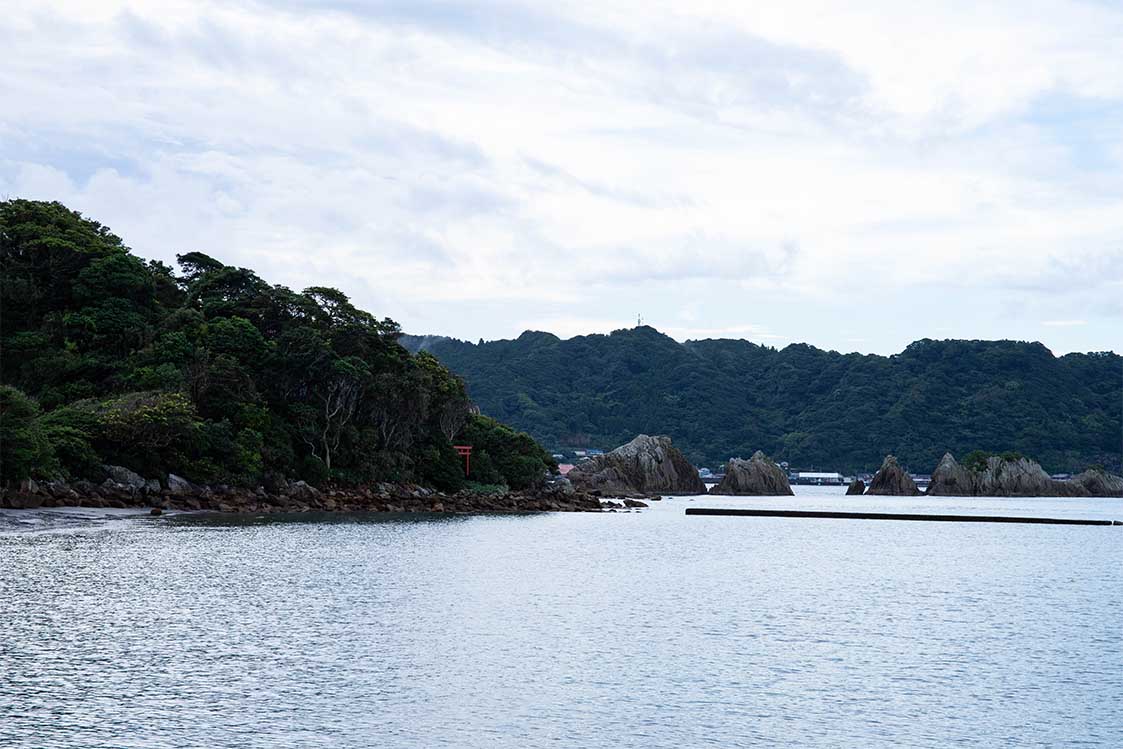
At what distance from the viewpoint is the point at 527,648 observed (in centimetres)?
3048

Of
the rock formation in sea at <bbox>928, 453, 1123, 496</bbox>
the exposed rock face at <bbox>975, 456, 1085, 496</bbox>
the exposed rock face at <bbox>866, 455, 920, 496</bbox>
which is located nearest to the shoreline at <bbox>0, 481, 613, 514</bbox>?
the exposed rock face at <bbox>866, 455, 920, 496</bbox>

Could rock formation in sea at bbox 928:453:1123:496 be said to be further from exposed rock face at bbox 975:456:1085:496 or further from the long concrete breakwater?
the long concrete breakwater

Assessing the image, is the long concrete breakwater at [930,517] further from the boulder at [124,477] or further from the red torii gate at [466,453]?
the boulder at [124,477]

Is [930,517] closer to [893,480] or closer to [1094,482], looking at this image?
[893,480]

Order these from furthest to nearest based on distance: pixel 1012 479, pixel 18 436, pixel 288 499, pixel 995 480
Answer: pixel 995 480
pixel 1012 479
pixel 288 499
pixel 18 436

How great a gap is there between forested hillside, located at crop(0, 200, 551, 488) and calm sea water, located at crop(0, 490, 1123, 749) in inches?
1034

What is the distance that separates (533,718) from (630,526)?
68.1 m

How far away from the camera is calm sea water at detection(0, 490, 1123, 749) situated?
21.5 meters

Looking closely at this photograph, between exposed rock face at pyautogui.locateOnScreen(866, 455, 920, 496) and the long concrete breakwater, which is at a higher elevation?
exposed rock face at pyautogui.locateOnScreen(866, 455, 920, 496)

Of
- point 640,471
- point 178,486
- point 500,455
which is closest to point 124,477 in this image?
point 178,486

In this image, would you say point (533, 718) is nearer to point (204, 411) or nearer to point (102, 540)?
point (102, 540)

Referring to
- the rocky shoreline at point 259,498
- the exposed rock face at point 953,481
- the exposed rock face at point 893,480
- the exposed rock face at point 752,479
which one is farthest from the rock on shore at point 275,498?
the exposed rock face at point 953,481

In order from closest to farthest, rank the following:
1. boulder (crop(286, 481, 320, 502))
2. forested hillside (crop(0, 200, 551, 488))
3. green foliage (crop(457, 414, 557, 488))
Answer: forested hillside (crop(0, 200, 551, 488)) < boulder (crop(286, 481, 320, 502)) < green foliage (crop(457, 414, 557, 488))

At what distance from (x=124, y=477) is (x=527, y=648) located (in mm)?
58535
